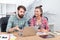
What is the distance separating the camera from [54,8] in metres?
3.53

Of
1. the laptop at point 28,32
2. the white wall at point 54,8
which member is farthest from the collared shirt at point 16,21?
the white wall at point 54,8

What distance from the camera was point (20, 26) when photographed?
2.48 metres

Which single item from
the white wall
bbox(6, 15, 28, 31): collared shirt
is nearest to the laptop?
bbox(6, 15, 28, 31): collared shirt

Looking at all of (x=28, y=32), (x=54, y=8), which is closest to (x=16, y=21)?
(x=28, y=32)

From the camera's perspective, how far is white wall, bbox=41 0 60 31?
3439 mm

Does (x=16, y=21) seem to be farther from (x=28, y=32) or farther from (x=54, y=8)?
(x=54, y=8)

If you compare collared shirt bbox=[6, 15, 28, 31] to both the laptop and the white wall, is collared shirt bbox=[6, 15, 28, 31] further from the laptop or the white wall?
the white wall

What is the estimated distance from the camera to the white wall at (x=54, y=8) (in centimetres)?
344

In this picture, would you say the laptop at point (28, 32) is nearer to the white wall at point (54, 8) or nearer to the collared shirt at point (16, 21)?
the collared shirt at point (16, 21)

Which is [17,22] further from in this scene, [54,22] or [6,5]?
[54,22]

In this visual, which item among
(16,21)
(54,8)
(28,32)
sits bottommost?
(28,32)

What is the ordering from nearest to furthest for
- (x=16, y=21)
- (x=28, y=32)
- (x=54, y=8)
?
(x=28, y=32)
(x=16, y=21)
(x=54, y=8)

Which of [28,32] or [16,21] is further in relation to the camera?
[16,21]

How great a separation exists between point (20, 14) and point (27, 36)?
2.58ft
